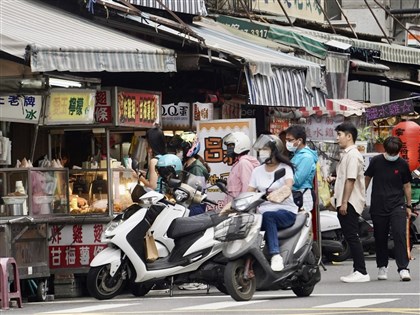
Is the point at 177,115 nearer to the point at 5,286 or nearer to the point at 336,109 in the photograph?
the point at 336,109

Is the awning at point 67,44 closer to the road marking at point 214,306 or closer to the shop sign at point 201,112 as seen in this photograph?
the shop sign at point 201,112

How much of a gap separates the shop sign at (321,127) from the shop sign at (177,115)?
11.7ft

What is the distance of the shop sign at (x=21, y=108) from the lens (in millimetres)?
16078

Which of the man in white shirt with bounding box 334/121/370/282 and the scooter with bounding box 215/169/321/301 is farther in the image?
the man in white shirt with bounding box 334/121/370/282

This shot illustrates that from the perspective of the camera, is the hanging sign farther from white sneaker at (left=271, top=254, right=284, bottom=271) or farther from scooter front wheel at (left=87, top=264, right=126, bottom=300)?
white sneaker at (left=271, top=254, right=284, bottom=271)

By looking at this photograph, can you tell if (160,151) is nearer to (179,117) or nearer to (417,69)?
(179,117)

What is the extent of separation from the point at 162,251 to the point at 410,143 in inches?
342

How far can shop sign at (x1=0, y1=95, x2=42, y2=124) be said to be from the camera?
1608 centimetres

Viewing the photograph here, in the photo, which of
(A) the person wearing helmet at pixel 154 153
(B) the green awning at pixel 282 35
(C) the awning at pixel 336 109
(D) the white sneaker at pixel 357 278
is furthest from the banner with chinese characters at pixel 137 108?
(B) the green awning at pixel 282 35

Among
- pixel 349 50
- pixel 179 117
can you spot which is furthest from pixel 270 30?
pixel 179 117

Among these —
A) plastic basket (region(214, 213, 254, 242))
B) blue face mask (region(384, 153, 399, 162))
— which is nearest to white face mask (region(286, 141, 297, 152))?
blue face mask (region(384, 153, 399, 162))

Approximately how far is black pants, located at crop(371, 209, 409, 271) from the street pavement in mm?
272

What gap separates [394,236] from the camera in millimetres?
16969

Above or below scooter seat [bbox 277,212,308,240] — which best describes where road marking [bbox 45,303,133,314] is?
below
